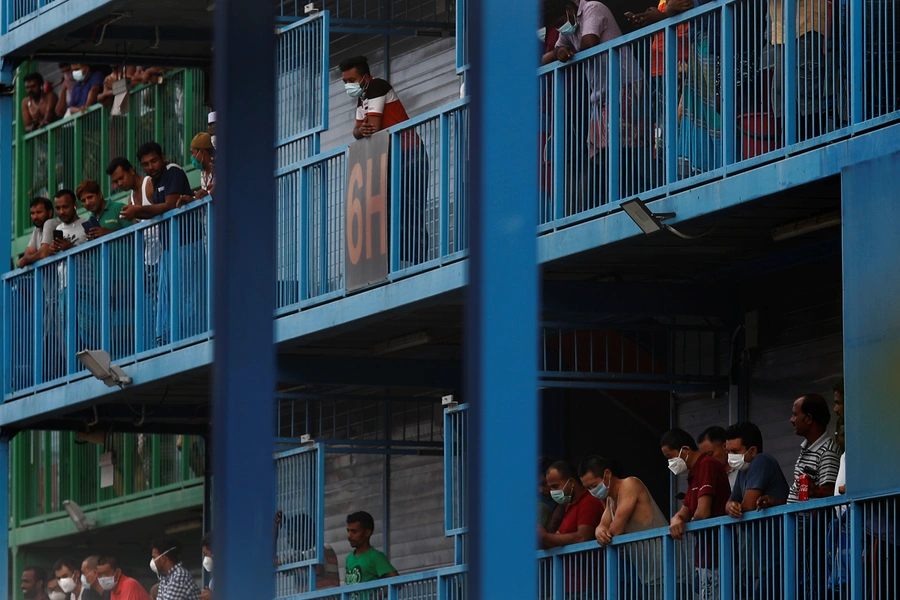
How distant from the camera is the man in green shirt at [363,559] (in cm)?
1662

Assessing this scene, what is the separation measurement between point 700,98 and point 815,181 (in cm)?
124

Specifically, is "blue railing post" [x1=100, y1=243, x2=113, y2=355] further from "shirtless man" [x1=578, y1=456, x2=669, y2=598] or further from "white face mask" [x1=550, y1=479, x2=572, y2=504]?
"shirtless man" [x1=578, y1=456, x2=669, y2=598]

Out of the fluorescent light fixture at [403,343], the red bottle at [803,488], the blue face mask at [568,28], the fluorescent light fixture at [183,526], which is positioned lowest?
the red bottle at [803,488]

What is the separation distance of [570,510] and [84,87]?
13.2 m

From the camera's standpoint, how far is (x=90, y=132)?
25922 mm

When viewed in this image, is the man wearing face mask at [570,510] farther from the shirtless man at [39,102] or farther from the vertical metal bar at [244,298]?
the shirtless man at [39,102]

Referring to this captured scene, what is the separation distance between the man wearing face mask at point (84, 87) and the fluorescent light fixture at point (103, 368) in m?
7.60

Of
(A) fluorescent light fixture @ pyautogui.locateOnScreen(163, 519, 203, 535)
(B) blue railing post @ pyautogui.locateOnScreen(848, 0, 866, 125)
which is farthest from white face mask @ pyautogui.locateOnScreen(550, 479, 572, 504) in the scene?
(A) fluorescent light fixture @ pyautogui.locateOnScreen(163, 519, 203, 535)

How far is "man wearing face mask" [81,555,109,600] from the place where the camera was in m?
21.9

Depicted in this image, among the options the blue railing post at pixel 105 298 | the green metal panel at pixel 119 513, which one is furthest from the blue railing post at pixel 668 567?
the green metal panel at pixel 119 513

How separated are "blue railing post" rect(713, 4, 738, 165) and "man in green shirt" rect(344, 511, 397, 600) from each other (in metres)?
4.81

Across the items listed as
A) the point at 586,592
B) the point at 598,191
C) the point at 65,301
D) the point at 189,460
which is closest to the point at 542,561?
the point at 586,592

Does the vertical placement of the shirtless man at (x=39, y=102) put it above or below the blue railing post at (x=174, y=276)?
above

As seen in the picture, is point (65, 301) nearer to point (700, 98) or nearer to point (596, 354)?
point (596, 354)
